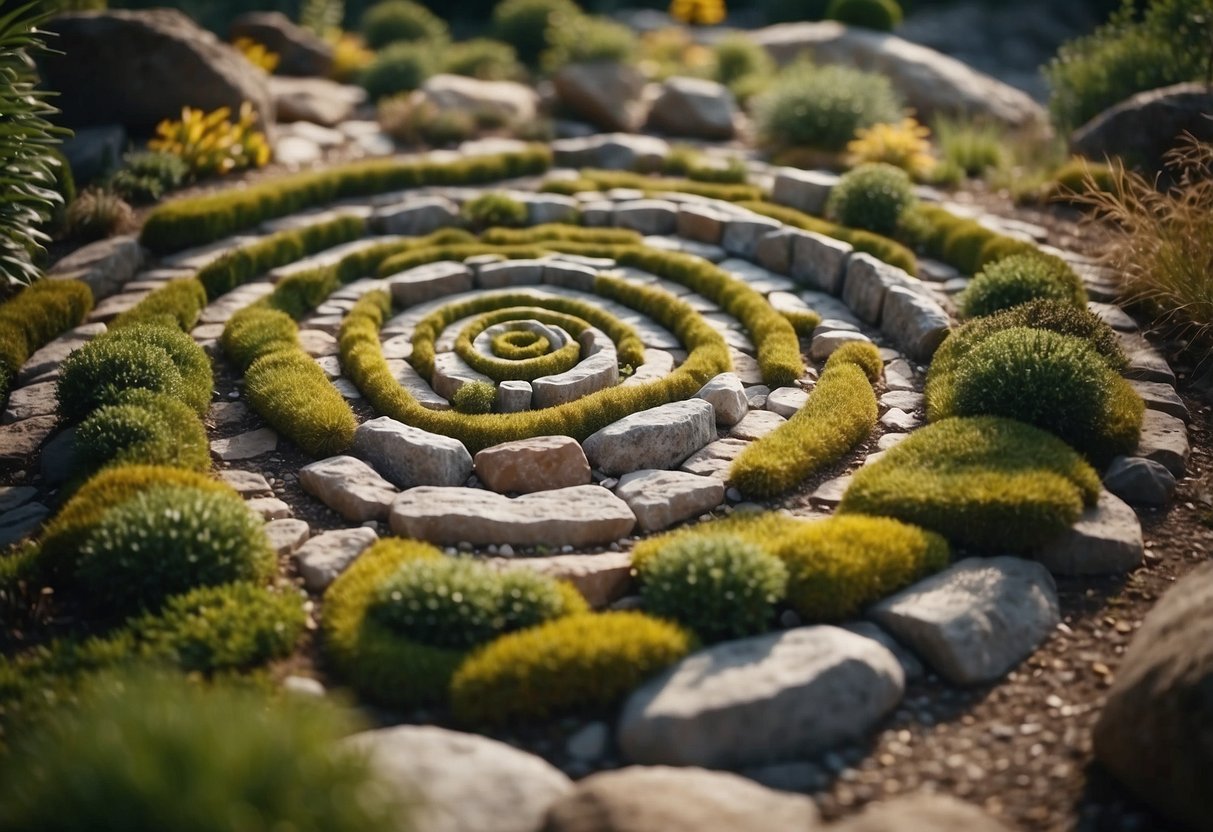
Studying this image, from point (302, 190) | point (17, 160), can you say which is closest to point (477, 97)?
point (302, 190)

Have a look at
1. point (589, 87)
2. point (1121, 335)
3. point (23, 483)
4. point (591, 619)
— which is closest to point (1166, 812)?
point (591, 619)

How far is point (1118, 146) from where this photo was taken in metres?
11.4

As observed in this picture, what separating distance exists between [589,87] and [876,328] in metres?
7.22

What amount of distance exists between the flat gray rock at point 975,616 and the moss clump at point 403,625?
1.75 metres

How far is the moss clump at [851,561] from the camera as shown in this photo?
18.3 ft

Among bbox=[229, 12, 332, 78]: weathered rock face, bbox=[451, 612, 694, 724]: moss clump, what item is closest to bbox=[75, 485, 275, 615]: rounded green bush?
bbox=[451, 612, 694, 724]: moss clump

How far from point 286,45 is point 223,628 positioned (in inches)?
541

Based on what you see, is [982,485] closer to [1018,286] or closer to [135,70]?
[1018,286]

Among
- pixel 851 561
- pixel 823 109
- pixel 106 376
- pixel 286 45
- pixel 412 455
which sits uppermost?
pixel 823 109

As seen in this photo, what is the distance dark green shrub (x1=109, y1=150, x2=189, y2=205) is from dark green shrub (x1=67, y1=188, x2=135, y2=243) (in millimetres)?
693

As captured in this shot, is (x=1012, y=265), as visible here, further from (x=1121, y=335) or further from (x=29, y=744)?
(x=29, y=744)

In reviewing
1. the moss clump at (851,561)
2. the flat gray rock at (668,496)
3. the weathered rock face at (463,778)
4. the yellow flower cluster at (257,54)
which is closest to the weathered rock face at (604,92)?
the yellow flower cluster at (257,54)

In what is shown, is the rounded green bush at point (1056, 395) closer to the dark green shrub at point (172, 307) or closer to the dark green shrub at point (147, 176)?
the dark green shrub at point (172, 307)

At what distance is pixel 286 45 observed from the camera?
16.6 meters
